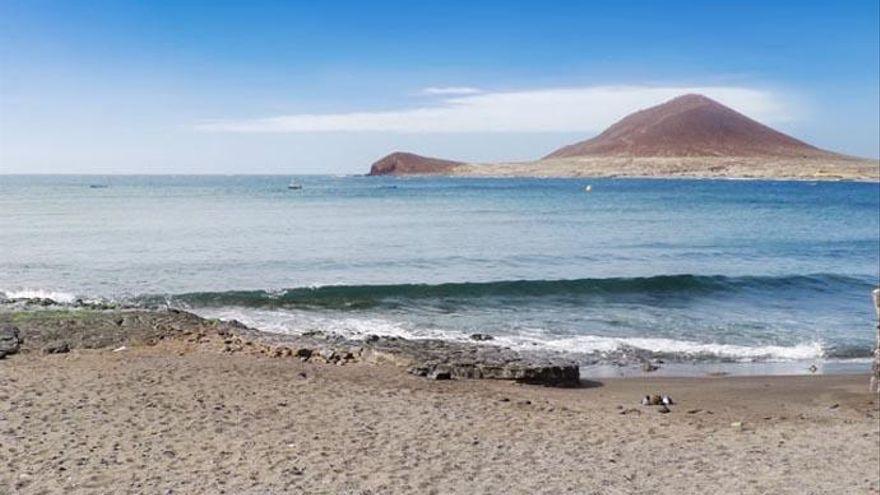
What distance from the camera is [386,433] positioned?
8.88 m

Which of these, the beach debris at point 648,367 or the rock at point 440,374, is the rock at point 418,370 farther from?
the beach debris at point 648,367

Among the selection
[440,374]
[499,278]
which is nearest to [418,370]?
[440,374]

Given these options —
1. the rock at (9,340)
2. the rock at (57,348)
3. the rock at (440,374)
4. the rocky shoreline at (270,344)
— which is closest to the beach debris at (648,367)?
the rocky shoreline at (270,344)

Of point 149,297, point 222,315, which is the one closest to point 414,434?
point 222,315

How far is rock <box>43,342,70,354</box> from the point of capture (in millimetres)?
12656

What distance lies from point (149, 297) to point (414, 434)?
528 inches

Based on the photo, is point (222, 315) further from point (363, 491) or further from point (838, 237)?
→ point (838, 237)

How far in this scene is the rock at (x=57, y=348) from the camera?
12.7m

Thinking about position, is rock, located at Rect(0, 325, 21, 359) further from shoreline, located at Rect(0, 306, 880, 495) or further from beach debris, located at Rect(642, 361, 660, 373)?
beach debris, located at Rect(642, 361, 660, 373)

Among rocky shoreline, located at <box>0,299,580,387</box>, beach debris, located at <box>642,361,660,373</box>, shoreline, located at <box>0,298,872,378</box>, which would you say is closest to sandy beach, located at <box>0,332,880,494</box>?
rocky shoreline, located at <box>0,299,580,387</box>

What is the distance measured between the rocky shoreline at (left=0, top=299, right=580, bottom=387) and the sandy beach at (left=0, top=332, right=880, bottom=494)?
40cm

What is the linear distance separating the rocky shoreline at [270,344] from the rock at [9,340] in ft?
0.05

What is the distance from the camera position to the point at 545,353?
15023mm

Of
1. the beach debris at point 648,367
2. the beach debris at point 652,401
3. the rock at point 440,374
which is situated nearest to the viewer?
the beach debris at point 652,401
